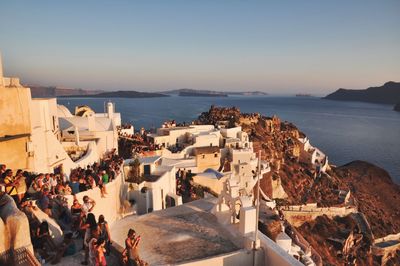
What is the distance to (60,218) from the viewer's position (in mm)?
9242

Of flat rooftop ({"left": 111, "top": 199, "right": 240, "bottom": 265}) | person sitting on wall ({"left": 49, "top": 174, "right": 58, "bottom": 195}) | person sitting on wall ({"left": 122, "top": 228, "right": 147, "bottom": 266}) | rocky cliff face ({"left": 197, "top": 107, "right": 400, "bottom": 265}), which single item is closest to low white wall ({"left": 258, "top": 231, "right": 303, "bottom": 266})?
flat rooftop ({"left": 111, "top": 199, "right": 240, "bottom": 265})

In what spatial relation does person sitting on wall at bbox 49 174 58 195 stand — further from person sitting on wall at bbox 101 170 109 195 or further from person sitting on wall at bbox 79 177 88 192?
person sitting on wall at bbox 101 170 109 195

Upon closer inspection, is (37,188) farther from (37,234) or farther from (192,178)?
(192,178)

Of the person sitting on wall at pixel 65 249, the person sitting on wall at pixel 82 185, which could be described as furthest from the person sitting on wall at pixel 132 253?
the person sitting on wall at pixel 82 185

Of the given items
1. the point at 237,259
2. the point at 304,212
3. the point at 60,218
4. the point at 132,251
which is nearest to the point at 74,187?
the point at 60,218

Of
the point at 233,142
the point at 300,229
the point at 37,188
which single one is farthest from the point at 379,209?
the point at 37,188

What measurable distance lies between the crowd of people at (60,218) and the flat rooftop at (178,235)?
1.28 metres

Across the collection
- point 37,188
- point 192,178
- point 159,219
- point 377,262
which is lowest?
point 377,262

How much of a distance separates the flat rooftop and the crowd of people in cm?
128

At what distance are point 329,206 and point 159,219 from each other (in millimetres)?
36203

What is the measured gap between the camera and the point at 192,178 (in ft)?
78.1

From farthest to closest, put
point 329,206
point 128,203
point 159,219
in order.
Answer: point 329,206 → point 128,203 → point 159,219

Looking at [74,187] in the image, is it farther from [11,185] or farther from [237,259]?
[237,259]

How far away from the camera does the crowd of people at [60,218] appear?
7.12 metres
